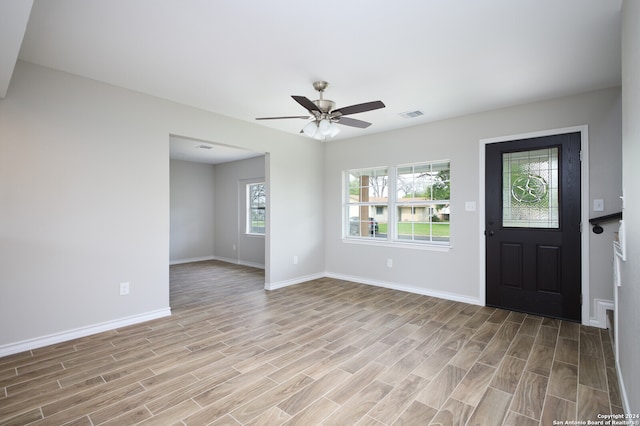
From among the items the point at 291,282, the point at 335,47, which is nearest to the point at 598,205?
the point at 335,47

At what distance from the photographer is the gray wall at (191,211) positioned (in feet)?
24.7

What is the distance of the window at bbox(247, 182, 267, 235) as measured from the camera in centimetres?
725

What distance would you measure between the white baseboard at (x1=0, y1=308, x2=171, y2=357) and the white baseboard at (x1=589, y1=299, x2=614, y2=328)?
4782 millimetres

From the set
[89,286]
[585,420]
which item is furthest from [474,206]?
[89,286]

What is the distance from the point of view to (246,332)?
3238 mm

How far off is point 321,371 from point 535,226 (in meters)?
3.10

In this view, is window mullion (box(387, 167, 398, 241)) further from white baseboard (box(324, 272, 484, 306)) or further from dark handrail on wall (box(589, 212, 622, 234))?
dark handrail on wall (box(589, 212, 622, 234))

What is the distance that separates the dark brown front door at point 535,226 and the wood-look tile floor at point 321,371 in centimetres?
30

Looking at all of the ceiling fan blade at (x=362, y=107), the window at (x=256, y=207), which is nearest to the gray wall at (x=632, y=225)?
the ceiling fan blade at (x=362, y=107)

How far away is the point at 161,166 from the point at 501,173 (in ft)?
13.8

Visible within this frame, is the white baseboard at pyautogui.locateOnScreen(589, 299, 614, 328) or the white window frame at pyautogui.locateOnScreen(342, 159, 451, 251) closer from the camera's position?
the white baseboard at pyautogui.locateOnScreen(589, 299, 614, 328)

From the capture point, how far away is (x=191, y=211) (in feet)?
25.7

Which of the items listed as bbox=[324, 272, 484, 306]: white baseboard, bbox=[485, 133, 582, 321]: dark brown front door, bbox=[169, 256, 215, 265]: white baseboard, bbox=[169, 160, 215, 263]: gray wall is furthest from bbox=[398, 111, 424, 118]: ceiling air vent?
bbox=[169, 256, 215, 265]: white baseboard

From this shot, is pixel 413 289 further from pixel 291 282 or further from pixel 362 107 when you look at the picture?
pixel 362 107
